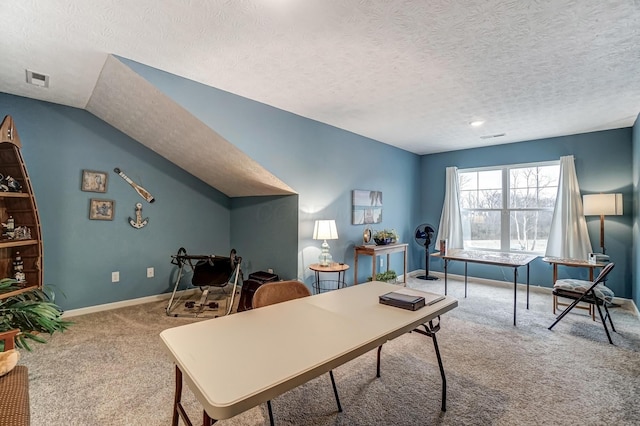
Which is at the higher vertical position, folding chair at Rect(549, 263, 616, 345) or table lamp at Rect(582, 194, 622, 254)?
table lamp at Rect(582, 194, 622, 254)

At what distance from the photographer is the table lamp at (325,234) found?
3608 millimetres

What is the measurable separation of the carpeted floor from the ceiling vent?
7.74 ft

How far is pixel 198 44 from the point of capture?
7.02 ft

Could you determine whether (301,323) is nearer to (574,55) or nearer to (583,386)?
(583,386)

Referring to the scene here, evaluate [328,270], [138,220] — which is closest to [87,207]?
[138,220]

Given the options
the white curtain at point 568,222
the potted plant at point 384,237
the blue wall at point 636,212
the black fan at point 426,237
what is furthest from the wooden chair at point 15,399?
the white curtain at point 568,222

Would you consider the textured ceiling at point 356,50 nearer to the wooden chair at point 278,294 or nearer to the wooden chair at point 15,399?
the wooden chair at point 278,294

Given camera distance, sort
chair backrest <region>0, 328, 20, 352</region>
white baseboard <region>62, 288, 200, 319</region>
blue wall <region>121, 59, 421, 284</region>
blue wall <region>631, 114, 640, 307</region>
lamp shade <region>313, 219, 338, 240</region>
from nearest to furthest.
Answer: chair backrest <region>0, 328, 20, 352</region> → blue wall <region>121, 59, 421, 284</region> → white baseboard <region>62, 288, 200, 319</region> → blue wall <region>631, 114, 640, 307</region> → lamp shade <region>313, 219, 338, 240</region>

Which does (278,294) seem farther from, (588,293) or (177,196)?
(588,293)

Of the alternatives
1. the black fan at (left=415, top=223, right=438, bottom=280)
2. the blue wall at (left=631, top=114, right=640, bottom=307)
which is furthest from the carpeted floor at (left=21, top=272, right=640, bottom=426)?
the black fan at (left=415, top=223, right=438, bottom=280)

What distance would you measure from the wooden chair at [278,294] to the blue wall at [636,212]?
13.3 feet

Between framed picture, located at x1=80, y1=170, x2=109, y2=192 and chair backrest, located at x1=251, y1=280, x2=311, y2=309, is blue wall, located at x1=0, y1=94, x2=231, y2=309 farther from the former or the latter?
chair backrest, located at x1=251, y1=280, x2=311, y2=309

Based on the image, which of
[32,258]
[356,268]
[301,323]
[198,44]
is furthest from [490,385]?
[32,258]

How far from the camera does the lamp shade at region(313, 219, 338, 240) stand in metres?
3.61
